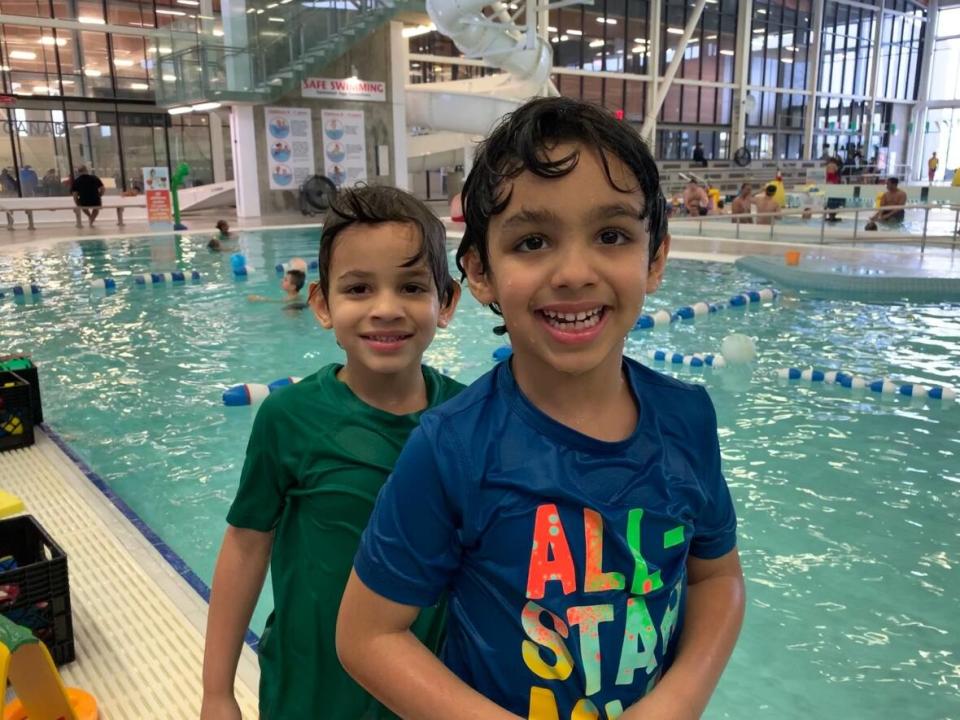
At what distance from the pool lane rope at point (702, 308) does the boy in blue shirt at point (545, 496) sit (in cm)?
692

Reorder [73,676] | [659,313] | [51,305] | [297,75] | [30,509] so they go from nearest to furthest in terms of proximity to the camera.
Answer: [73,676], [30,509], [659,313], [51,305], [297,75]

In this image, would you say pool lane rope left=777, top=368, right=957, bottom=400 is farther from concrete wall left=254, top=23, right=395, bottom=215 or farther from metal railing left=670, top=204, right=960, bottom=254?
concrete wall left=254, top=23, right=395, bottom=215

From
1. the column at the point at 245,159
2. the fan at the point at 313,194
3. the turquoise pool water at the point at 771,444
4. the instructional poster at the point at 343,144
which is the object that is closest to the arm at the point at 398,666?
the turquoise pool water at the point at 771,444

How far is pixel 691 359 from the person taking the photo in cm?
667

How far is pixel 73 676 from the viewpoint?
2291mm

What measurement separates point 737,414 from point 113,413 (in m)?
4.36

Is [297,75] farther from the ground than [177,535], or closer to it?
farther from the ground

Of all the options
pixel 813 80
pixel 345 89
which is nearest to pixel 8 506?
pixel 345 89

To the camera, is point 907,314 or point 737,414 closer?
point 737,414

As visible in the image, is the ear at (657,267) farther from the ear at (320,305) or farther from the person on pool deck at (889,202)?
the person on pool deck at (889,202)

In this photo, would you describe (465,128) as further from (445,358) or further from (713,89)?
(713,89)

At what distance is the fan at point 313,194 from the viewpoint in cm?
2078

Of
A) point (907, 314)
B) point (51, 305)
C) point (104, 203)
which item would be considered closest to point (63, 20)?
point (104, 203)

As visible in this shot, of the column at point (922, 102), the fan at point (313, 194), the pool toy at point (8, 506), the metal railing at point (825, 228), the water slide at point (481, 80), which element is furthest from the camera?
the column at point (922, 102)
